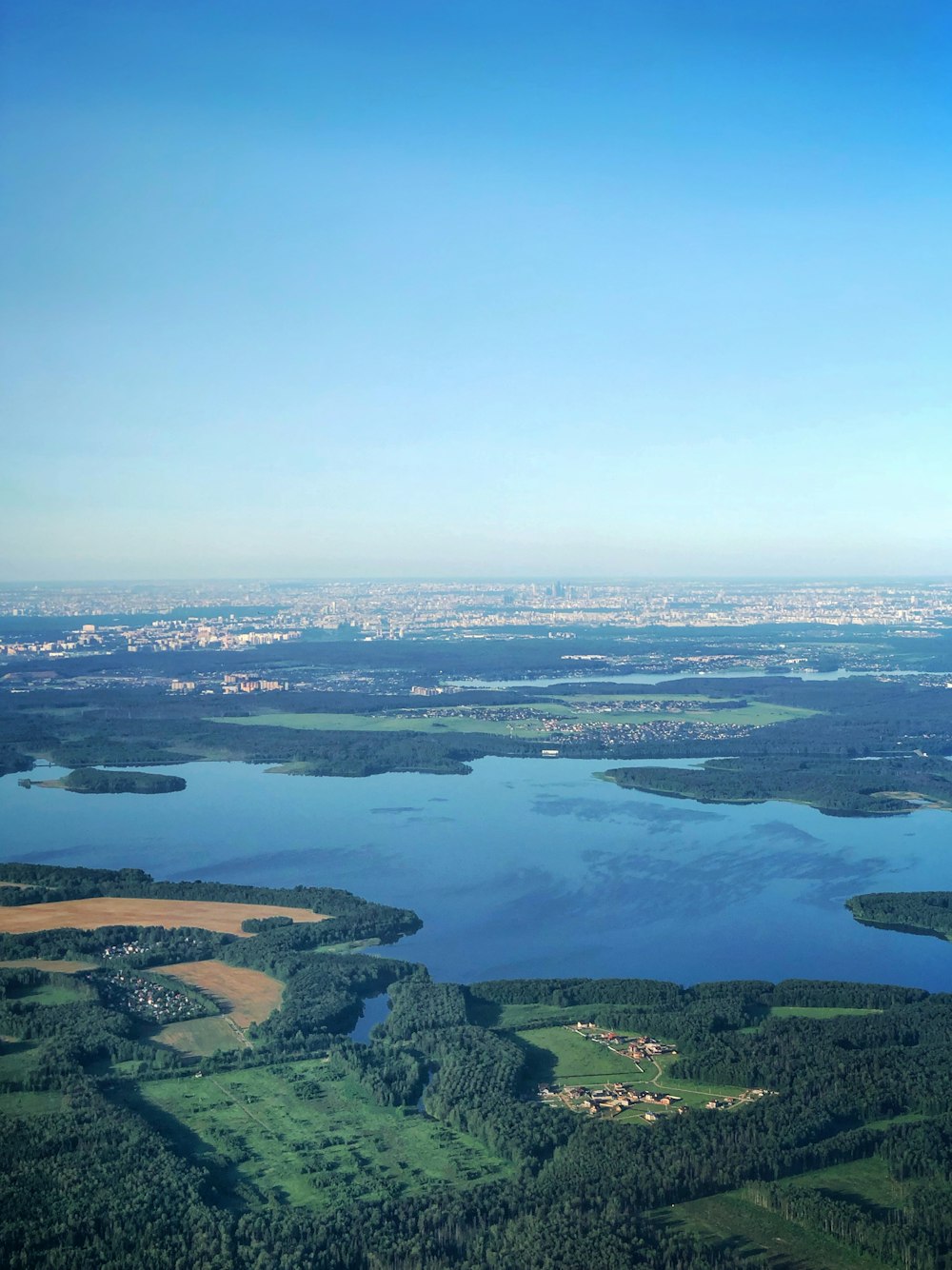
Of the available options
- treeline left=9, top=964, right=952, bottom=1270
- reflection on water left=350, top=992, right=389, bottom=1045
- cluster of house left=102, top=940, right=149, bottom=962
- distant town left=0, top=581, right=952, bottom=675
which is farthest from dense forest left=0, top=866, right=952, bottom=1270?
distant town left=0, top=581, right=952, bottom=675

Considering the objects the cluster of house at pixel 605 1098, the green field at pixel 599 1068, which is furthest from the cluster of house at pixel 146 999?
the cluster of house at pixel 605 1098

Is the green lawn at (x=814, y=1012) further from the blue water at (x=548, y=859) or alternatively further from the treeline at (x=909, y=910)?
the treeline at (x=909, y=910)

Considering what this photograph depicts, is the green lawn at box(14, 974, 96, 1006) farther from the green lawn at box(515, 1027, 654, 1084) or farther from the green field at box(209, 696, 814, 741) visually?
the green field at box(209, 696, 814, 741)

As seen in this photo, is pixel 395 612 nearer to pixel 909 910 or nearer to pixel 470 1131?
pixel 909 910

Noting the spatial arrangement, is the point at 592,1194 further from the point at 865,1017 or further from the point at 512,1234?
the point at 865,1017

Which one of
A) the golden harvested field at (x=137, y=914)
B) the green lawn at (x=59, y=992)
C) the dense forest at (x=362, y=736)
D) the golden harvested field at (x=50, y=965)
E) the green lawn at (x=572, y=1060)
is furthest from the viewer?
the dense forest at (x=362, y=736)

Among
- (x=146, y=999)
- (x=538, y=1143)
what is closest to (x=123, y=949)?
(x=146, y=999)
